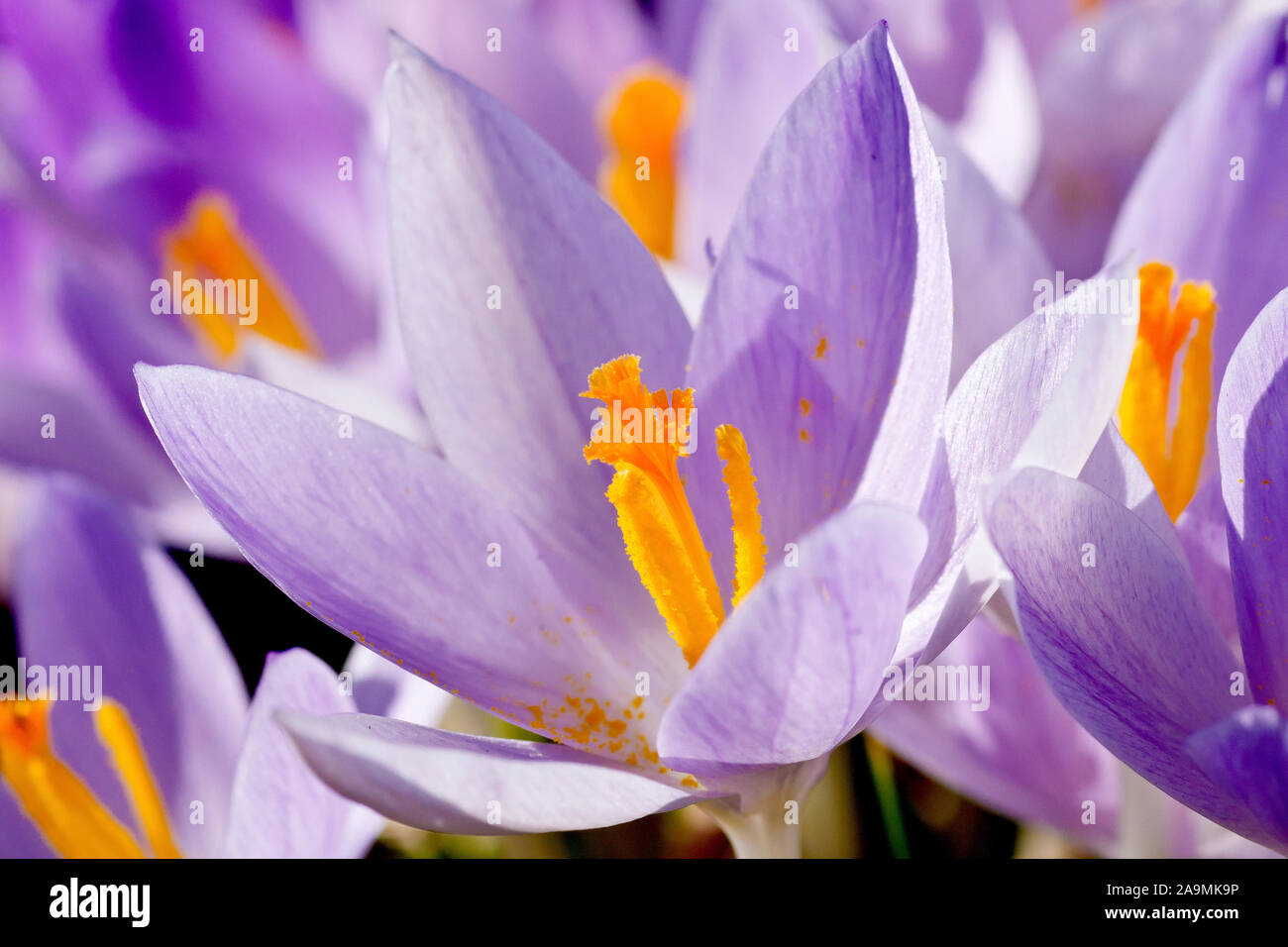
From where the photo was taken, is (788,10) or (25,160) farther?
(25,160)

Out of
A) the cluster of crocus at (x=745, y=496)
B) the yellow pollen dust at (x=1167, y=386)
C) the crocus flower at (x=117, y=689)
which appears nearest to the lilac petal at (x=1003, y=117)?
the cluster of crocus at (x=745, y=496)

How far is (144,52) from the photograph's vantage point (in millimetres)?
692

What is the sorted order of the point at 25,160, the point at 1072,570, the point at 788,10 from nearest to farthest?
the point at 1072,570, the point at 788,10, the point at 25,160

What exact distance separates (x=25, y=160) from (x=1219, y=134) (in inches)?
22.1

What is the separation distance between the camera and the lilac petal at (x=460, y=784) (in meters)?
0.30

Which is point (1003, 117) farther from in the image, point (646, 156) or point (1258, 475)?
point (1258, 475)

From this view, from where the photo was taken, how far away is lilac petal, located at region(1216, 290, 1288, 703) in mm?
341

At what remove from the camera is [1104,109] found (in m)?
0.61
